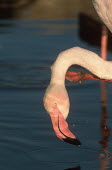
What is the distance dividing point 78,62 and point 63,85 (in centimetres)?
43

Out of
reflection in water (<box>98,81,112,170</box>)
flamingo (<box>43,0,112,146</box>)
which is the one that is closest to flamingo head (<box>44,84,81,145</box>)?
flamingo (<box>43,0,112,146</box>)

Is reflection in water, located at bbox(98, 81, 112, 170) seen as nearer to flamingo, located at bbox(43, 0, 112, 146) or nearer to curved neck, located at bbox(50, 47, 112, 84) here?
flamingo, located at bbox(43, 0, 112, 146)

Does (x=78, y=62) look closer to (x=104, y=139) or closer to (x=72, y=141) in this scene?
(x=104, y=139)

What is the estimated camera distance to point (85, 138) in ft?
27.4

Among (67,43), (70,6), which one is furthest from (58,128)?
(70,6)

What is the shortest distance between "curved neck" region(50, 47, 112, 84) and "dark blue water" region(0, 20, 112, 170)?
72 centimetres

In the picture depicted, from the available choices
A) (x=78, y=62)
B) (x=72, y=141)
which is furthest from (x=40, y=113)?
(x=72, y=141)

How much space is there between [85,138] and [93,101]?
174 cm

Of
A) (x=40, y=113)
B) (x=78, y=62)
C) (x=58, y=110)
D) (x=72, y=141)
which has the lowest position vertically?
(x=40, y=113)

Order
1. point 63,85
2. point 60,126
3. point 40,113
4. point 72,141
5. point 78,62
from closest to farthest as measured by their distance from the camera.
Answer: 1. point 72,141
2. point 60,126
3. point 63,85
4. point 78,62
5. point 40,113

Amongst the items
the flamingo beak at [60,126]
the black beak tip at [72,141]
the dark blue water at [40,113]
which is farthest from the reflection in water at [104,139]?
the flamingo beak at [60,126]

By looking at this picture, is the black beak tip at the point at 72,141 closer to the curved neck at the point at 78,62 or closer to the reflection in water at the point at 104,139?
the reflection in water at the point at 104,139

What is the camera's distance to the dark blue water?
768 centimetres

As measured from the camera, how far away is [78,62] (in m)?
8.53
